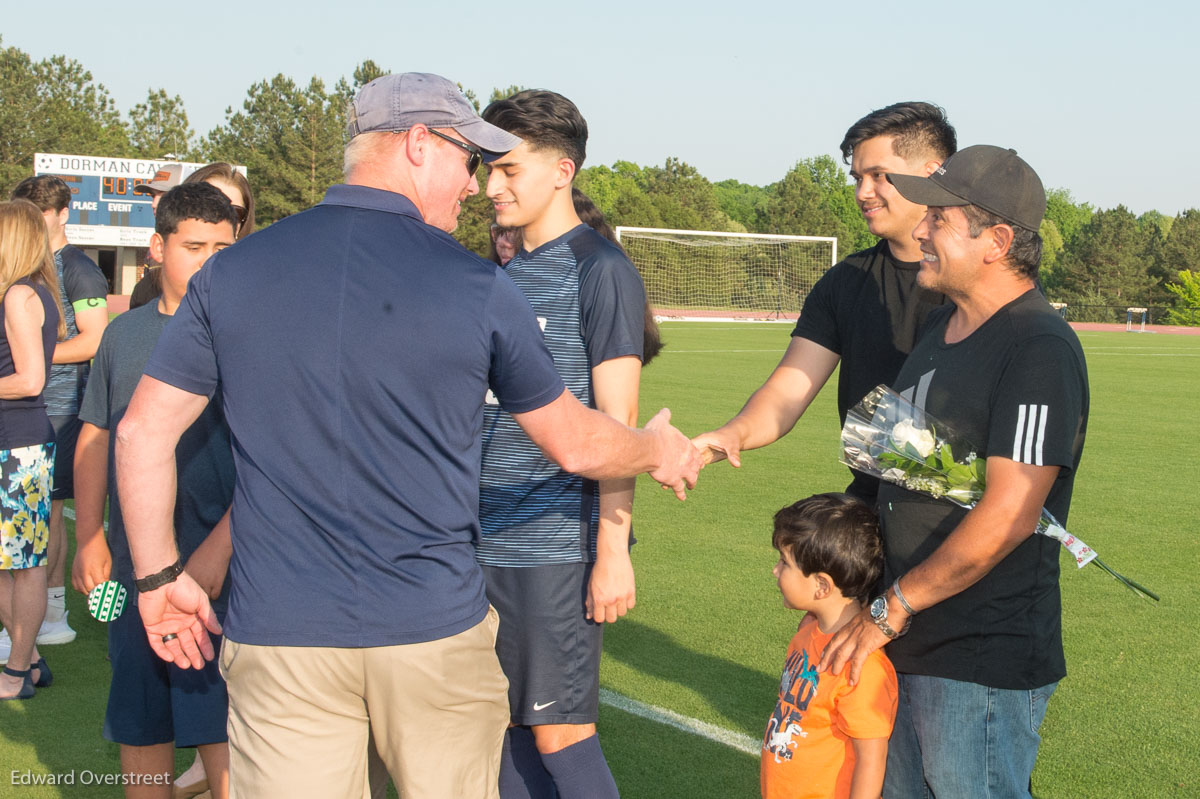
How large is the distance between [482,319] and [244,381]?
510 millimetres

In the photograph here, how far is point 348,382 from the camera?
217cm

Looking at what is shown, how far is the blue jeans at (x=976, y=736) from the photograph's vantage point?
8.52 ft

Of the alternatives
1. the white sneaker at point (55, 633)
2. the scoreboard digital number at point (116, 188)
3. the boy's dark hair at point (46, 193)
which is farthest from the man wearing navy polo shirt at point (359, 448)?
the scoreboard digital number at point (116, 188)

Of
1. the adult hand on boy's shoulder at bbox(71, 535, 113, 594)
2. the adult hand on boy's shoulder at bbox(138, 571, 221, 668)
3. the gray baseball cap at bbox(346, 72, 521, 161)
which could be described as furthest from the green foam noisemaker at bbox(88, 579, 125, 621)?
the gray baseball cap at bbox(346, 72, 521, 161)

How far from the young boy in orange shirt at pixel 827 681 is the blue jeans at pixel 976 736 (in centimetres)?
13

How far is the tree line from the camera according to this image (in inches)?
2229

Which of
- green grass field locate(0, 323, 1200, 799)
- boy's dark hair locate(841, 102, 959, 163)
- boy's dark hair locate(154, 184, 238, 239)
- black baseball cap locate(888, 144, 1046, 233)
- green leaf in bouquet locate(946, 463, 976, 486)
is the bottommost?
green grass field locate(0, 323, 1200, 799)

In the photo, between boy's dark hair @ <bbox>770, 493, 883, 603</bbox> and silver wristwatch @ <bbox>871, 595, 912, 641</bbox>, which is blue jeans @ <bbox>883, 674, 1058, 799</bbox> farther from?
boy's dark hair @ <bbox>770, 493, 883, 603</bbox>

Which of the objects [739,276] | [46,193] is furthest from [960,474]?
[739,276]

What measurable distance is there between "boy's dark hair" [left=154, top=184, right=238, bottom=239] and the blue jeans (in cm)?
269

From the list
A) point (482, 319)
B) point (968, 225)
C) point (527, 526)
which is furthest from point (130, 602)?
point (968, 225)

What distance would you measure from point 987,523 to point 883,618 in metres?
0.38

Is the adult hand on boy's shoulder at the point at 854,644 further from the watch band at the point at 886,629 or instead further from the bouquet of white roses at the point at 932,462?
the bouquet of white roses at the point at 932,462

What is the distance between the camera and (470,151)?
249 cm
